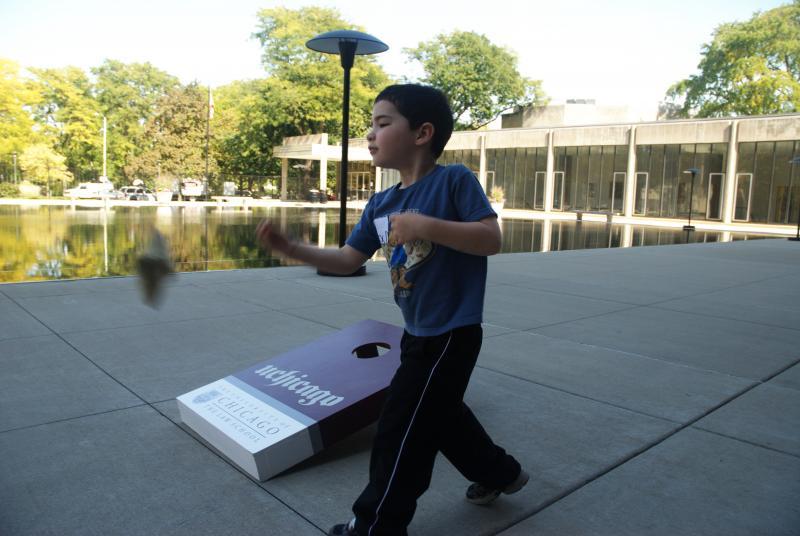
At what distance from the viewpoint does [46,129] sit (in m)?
61.7

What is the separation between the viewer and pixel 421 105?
233 centimetres

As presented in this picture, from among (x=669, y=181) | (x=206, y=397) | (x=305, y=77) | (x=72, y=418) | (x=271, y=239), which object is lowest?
(x=72, y=418)

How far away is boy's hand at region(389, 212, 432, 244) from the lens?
2.03m

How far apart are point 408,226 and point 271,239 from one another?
0.59 metres

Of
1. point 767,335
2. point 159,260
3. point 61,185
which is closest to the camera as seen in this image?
point 159,260

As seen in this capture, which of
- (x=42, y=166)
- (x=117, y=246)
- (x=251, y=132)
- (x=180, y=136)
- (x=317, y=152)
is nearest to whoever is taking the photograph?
(x=117, y=246)

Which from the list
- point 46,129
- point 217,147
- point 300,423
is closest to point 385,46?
point 300,423

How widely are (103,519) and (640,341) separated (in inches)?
186

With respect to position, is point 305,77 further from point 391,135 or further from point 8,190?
point 391,135

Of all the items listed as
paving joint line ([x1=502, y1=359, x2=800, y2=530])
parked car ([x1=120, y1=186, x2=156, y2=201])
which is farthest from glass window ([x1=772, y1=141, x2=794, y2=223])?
parked car ([x1=120, y1=186, x2=156, y2=201])

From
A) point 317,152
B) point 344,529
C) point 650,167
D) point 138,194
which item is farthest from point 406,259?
point 138,194

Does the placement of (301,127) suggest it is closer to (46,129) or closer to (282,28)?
(282,28)

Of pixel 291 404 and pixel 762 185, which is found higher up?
pixel 762 185

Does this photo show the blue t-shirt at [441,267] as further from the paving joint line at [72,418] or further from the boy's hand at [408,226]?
the paving joint line at [72,418]
